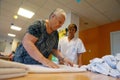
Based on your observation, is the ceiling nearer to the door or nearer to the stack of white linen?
the door

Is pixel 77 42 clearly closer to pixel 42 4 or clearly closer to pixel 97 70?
pixel 97 70

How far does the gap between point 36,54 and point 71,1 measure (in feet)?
7.34

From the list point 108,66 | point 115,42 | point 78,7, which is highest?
point 78,7

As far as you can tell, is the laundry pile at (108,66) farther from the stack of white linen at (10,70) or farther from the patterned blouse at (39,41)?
the stack of white linen at (10,70)

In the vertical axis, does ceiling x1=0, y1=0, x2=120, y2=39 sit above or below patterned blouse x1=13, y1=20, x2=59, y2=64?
above

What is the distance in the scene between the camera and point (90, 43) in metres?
4.58

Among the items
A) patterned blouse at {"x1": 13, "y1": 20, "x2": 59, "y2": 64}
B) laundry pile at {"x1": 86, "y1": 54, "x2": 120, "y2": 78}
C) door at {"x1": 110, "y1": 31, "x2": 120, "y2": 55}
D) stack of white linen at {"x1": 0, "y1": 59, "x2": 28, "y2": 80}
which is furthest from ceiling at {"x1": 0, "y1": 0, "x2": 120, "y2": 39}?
stack of white linen at {"x1": 0, "y1": 59, "x2": 28, "y2": 80}

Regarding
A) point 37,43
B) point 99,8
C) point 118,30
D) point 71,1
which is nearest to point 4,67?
point 37,43

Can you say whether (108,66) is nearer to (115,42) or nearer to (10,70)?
(10,70)

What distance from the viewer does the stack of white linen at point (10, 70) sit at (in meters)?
0.38

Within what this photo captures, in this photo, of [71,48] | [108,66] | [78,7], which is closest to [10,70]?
[108,66]

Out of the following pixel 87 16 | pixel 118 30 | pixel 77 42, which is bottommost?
pixel 77 42

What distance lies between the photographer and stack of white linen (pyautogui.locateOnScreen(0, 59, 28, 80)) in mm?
382

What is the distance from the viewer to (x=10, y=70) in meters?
0.42
